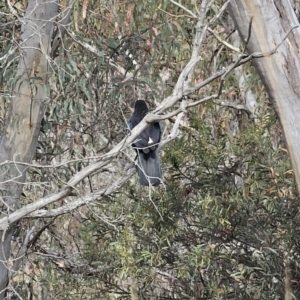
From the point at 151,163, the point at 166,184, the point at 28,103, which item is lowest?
the point at 166,184

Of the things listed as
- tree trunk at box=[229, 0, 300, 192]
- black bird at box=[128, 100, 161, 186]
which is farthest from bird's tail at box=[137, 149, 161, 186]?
tree trunk at box=[229, 0, 300, 192]

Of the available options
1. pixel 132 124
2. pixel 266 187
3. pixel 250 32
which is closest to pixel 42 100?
pixel 132 124

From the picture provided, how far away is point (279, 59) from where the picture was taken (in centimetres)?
274

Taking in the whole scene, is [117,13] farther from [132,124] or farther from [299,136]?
[299,136]

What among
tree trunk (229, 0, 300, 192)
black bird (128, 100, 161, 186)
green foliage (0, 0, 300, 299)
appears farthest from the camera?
black bird (128, 100, 161, 186)

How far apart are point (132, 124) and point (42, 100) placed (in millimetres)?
526

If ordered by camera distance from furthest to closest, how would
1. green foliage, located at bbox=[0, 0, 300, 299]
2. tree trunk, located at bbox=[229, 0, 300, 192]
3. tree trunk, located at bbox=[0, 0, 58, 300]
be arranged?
tree trunk, located at bbox=[0, 0, 58, 300] < green foliage, located at bbox=[0, 0, 300, 299] < tree trunk, located at bbox=[229, 0, 300, 192]

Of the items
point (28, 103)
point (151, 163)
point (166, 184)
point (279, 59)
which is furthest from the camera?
point (28, 103)

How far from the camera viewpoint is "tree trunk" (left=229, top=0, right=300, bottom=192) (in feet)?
8.94

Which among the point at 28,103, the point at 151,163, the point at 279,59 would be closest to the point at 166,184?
the point at 151,163

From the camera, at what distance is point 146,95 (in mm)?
4602

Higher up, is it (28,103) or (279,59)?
(28,103)

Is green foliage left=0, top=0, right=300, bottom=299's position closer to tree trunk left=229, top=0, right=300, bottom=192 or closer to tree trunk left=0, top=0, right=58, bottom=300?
tree trunk left=0, top=0, right=58, bottom=300

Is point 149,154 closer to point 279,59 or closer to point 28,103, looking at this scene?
point 28,103
